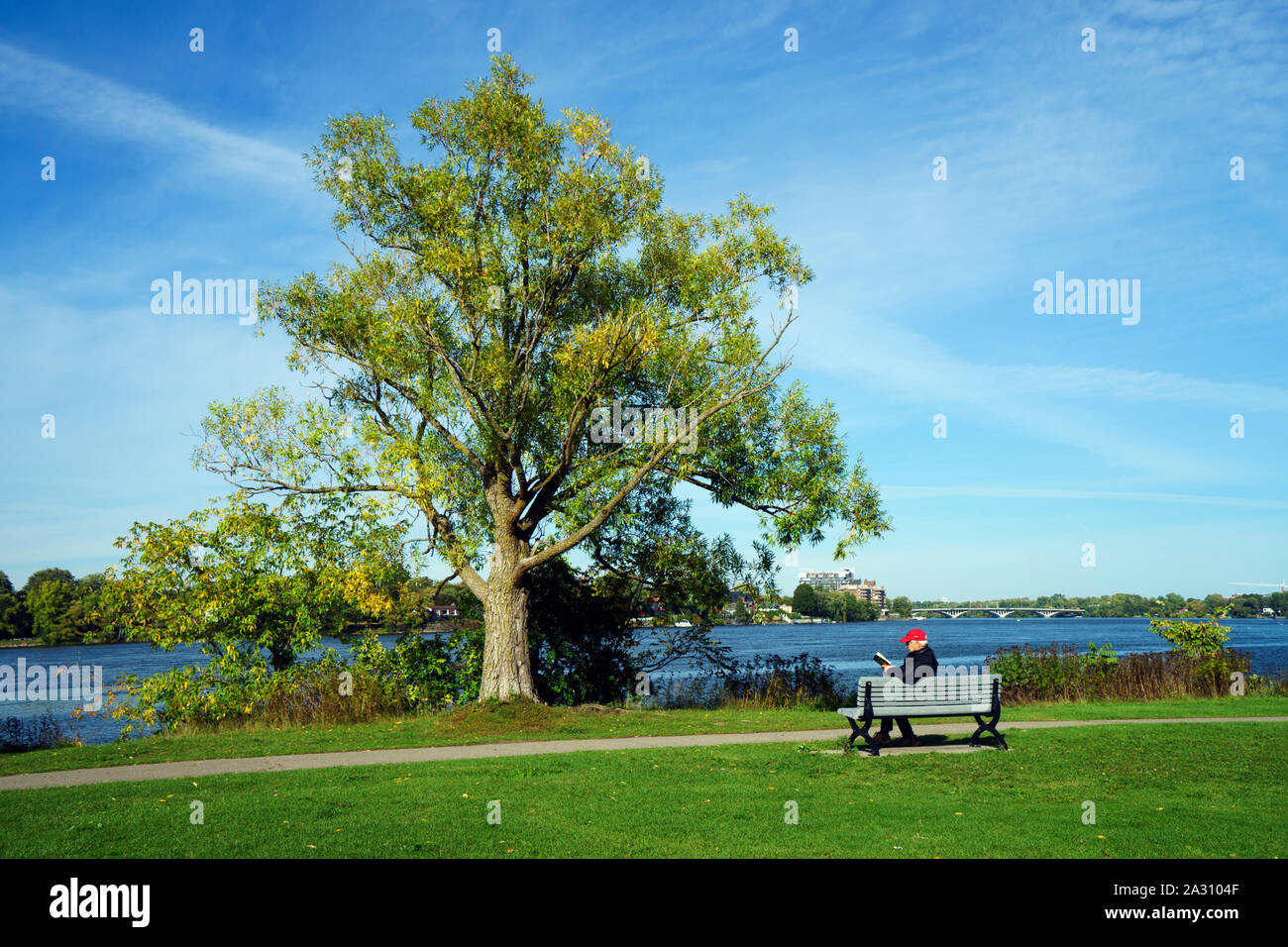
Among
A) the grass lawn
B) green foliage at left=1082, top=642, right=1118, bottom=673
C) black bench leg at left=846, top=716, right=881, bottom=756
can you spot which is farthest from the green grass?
green foliage at left=1082, top=642, right=1118, bottom=673

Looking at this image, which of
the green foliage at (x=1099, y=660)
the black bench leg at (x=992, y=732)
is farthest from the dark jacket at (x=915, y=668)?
the green foliage at (x=1099, y=660)

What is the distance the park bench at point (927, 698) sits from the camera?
10961 millimetres

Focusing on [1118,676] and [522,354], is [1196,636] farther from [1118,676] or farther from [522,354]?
[522,354]

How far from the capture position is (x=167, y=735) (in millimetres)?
15469

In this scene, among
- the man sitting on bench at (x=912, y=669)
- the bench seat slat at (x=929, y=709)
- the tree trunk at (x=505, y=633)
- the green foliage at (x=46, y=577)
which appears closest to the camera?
the bench seat slat at (x=929, y=709)

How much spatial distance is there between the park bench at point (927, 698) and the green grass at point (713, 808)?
0.56 meters

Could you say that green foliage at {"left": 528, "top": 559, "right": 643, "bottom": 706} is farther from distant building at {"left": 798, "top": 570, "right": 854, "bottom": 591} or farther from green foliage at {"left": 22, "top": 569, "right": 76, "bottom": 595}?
green foliage at {"left": 22, "top": 569, "right": 76, "bottom": 595}

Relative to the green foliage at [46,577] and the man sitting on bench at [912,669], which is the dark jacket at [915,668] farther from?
the green foliage at [46,577]

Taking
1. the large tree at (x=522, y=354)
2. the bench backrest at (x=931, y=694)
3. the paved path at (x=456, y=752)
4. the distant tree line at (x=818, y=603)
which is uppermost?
the large tree at (x=522, y=354)

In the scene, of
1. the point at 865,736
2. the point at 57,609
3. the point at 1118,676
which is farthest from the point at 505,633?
the point at 57,609

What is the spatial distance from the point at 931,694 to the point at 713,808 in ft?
14.5

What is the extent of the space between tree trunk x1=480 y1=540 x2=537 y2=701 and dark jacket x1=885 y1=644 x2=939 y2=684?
6958 millimetres
